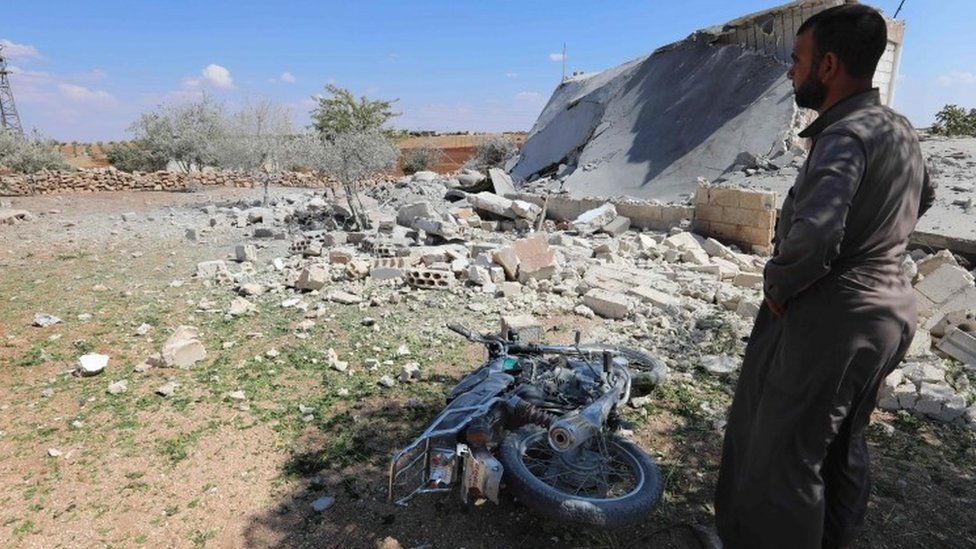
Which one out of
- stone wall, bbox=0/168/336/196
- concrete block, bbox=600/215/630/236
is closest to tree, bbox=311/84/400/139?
stone wall, bbox=0/168/336/196

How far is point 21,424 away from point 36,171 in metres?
19.8

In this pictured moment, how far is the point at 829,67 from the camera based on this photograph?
1743 mm

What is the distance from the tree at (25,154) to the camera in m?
17.2

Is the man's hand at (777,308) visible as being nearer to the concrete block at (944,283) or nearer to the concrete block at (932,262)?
the concrete block at (944,283)

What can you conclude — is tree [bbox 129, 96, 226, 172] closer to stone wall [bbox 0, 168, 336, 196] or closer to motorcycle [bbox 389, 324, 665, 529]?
stone wall [bbox 0, 168, 336, 196]

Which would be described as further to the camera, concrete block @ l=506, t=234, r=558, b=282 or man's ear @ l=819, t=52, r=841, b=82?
concrete block @ l=506, t=234, r=558, b=282

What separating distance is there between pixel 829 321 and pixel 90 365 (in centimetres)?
504

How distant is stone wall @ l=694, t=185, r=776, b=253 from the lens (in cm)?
906

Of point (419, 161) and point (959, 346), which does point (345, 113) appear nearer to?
point (419, 161)

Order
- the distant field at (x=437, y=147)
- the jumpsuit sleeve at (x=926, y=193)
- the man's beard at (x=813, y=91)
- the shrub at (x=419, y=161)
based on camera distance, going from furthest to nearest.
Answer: the distant field at (x=437, y=147) < the shrub at (x=419, y=161) < the jumpsuit sleeve at (x=926, y=193) < the man's beard at (x=813, y=91)

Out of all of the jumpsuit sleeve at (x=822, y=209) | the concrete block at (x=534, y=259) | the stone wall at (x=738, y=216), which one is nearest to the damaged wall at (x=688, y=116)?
the stone wall at (x=738, y=216)

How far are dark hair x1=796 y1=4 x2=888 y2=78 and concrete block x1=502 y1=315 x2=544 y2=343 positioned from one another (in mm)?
2370

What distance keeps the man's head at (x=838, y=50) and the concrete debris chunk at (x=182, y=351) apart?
4.71 m

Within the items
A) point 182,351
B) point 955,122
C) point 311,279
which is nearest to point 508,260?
point 311,279
